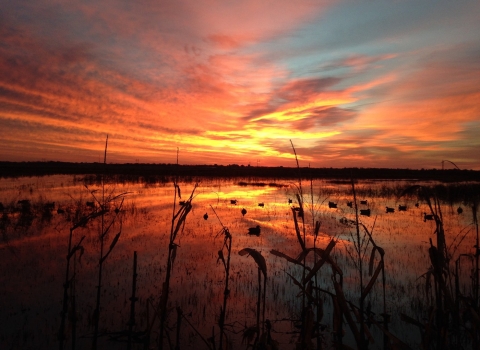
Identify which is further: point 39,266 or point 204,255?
point 204,255

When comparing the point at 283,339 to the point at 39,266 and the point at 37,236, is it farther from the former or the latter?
the point at 37,236

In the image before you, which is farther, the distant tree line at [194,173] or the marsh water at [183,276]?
the distant tree line at [194,173]

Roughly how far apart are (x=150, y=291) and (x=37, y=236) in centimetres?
603

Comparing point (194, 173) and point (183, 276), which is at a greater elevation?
point (194, 173)

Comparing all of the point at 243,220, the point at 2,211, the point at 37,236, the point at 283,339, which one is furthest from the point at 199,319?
the point at 2,211

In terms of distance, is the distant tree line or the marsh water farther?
the distant tree line

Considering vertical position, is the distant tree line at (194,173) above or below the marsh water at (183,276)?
above

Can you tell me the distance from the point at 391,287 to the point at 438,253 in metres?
5.33

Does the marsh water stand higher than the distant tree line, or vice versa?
the distant tree line

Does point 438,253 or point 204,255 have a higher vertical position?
point 438,253

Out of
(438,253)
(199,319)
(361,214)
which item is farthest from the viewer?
(361,214)

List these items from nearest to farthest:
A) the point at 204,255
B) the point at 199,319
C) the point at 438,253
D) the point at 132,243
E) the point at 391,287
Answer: the point at 438,253, the point at 199,319, the point at 391,287, the point at 204,255, the point at 132,243

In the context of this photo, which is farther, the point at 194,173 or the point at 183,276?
the point at 194,173

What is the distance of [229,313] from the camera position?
617cm
